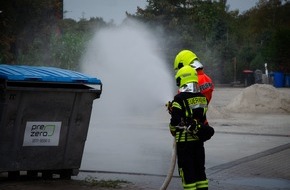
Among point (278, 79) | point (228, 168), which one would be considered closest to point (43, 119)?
point (228, 168)

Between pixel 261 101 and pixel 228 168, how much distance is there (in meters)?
13.2

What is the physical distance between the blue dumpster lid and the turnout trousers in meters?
2.15

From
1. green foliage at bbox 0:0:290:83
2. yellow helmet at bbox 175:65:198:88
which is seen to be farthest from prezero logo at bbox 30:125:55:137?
green foliage at bbox 0:0:290:83

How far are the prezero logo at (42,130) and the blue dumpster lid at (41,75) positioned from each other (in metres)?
0.63

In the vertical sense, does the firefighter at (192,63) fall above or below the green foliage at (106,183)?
above

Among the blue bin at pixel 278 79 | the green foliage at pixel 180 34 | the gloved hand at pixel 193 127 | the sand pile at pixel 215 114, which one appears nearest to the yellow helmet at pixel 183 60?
the gloved hand at pixel 193 127

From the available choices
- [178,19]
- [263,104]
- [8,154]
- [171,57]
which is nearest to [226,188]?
[8,154]

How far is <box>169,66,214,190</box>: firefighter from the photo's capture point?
638 centimetres

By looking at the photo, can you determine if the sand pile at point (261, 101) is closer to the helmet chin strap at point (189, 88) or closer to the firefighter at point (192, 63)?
the firefighter at point (192, 63)

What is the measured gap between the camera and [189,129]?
630 centimetres

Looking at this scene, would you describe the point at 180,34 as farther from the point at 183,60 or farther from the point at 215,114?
the point at 183,60

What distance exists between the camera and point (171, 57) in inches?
1438

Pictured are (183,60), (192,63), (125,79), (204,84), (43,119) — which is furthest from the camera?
(125,79)

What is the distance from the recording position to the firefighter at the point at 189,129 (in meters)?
6.38
